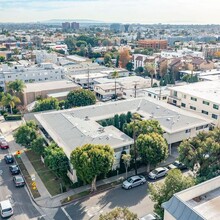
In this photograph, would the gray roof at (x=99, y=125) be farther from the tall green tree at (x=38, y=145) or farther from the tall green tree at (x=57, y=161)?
the tall green tree at (x=38, y=145)

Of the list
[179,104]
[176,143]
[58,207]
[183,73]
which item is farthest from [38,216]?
[183,73]

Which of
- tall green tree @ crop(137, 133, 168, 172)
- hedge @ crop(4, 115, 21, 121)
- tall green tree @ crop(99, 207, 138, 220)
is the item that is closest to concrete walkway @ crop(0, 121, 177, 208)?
tall green tree @ crop(137, 133, 168, 172)

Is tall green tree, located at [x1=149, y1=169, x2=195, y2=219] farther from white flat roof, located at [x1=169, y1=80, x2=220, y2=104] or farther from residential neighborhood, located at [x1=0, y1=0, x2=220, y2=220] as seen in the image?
white flat roof, located at [x1=169, y1=80, x2=220, y2=104]

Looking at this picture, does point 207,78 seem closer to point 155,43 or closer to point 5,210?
point 5,210

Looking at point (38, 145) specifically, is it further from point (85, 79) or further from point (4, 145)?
point (85, 79)

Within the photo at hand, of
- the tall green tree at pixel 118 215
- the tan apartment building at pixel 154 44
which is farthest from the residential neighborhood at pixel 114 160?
the tan apartment building at pixel 154 44

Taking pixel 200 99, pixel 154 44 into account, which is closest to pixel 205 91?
pixel 200 99
